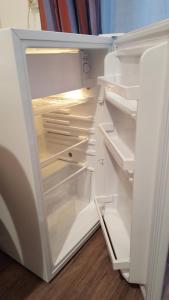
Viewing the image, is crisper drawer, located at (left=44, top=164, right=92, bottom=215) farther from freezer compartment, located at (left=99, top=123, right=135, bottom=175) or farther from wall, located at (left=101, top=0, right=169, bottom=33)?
wall, located at (left=101, top=0, right=169, bottom=33)

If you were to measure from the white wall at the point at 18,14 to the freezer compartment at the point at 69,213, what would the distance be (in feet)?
4.30

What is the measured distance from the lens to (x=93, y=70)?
1292 mm

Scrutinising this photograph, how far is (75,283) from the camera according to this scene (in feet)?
3.68

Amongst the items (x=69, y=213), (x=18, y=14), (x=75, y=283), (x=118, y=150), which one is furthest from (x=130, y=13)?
(x=75, y=283)

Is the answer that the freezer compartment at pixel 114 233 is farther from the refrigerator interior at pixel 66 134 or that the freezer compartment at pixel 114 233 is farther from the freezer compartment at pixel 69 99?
the freezer compartment at pixel 69 99

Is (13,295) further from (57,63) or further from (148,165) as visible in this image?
(57,63)

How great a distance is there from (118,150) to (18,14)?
1596mm

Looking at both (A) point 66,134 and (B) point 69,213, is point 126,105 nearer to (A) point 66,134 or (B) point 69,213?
(A) point 66,134

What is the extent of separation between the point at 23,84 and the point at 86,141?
2.70 feet

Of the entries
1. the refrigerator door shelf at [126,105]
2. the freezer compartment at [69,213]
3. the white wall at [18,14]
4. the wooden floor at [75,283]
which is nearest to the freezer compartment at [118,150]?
the refrigerator door shelf at [126,105]

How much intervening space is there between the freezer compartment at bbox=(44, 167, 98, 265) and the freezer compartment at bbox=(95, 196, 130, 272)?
213mm

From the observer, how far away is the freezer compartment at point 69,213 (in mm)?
1284

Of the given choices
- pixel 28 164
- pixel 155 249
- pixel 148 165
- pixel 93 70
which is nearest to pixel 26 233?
pixel 28 164

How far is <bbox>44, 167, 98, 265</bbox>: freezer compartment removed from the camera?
4.21 feet
